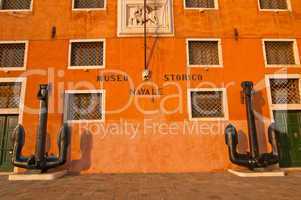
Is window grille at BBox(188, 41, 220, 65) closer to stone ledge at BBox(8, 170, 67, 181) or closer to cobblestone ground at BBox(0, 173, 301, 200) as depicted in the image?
cobblestone ground at BBox(0, 173, 301, 200)

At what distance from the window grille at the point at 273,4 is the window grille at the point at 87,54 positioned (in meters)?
7.17

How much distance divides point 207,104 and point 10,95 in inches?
302

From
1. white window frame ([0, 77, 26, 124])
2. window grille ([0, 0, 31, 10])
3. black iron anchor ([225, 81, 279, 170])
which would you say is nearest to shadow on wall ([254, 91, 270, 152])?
black iron anchor ([225, 81, 279, 170])

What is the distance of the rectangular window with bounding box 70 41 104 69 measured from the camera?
932cm

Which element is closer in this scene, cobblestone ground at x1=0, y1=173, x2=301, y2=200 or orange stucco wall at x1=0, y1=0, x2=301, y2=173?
cobblestone ground at x1=0, y1=173, x2=301, y2=200

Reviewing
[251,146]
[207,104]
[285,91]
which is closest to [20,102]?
[207,104]

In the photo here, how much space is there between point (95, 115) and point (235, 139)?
5.16 meters

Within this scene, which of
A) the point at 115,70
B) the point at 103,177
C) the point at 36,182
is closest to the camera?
the point at 36,182

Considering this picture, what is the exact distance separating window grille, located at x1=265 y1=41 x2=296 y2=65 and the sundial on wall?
412 centimetres

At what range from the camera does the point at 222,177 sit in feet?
24.0

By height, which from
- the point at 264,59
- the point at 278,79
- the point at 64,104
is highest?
the point at 264,59

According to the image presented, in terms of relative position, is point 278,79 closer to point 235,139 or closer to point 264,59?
point 264,59

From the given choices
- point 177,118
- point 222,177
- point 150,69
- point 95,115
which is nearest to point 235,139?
point 222,177

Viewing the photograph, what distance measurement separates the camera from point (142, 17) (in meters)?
9.50
